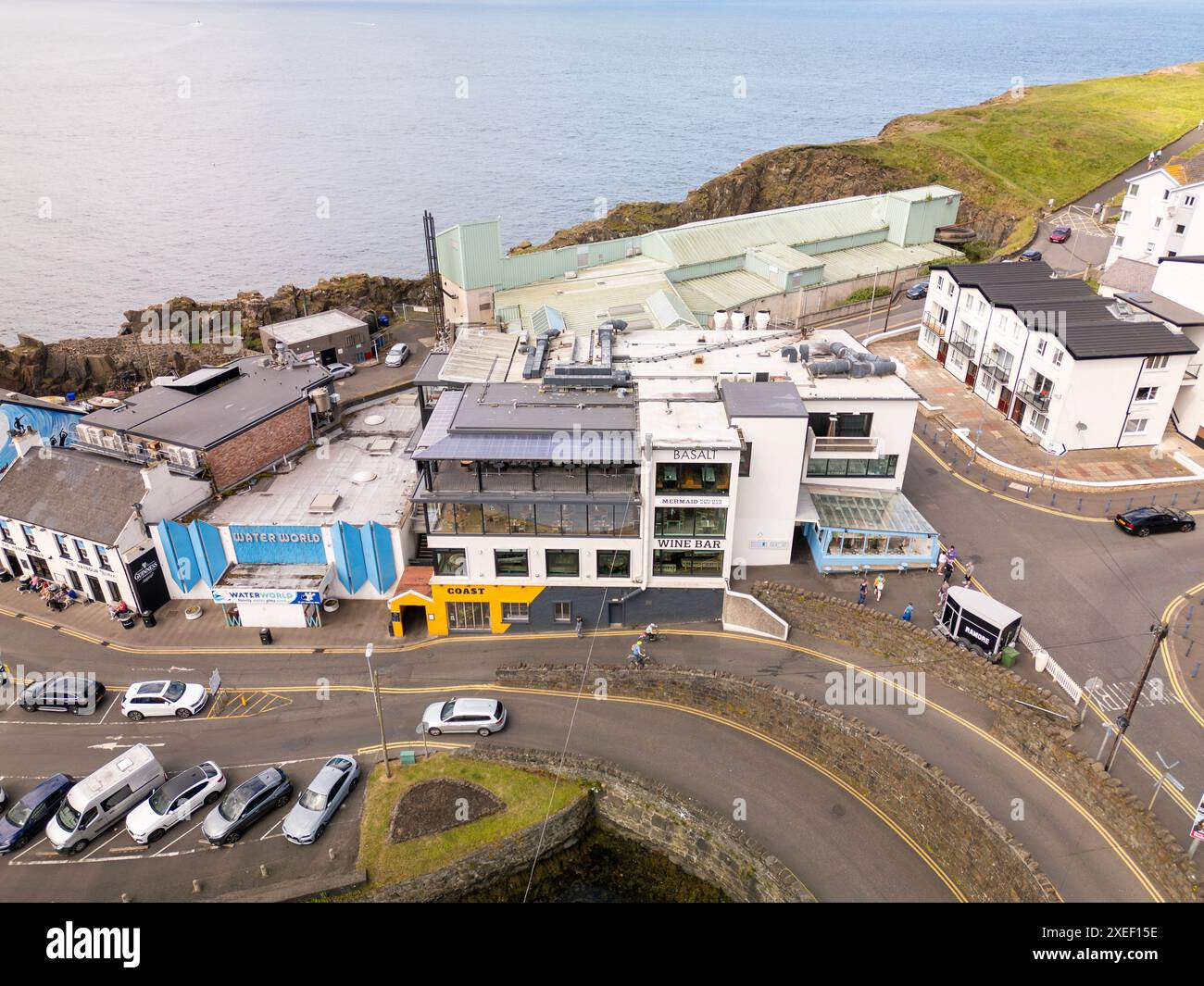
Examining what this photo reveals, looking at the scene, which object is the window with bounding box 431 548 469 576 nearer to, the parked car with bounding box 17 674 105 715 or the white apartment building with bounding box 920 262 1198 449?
the parked car with bounding box 17 674 105 715

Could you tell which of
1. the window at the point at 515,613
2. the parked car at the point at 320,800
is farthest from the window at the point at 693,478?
the parked car at the point at 320,800

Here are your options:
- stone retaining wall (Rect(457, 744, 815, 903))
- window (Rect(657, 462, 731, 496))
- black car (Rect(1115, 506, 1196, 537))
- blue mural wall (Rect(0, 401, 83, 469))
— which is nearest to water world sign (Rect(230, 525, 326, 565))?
stone retaining wall (Rect(457, 744, 815, 903))

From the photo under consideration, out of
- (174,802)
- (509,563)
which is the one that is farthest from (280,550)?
(174,802)

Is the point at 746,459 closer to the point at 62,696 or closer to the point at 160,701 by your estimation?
the point at 160,701

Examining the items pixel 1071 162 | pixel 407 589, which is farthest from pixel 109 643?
pixel 1071 162

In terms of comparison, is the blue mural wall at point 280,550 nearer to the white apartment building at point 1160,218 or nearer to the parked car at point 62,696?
the parked car at point 62,696

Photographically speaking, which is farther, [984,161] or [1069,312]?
[984,161]
